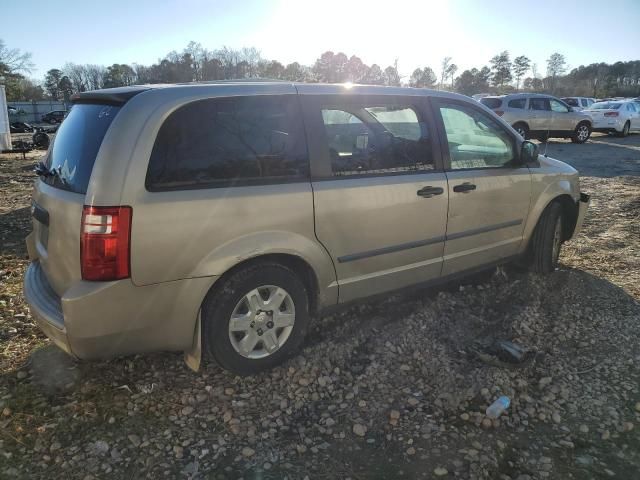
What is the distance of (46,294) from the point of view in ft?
9.33

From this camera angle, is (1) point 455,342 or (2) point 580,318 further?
(2) point 580,318

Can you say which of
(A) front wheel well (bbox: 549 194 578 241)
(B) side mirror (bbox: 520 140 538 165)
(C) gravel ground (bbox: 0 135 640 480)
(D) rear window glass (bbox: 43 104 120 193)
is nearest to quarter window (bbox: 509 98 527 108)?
(A) front wheel well (bbox: 549 194 578 241)

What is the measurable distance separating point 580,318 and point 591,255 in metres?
1.83

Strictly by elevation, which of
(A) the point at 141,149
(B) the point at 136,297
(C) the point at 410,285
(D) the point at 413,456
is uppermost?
(A) the point at 141,149

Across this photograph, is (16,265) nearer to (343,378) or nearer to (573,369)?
(343,378)

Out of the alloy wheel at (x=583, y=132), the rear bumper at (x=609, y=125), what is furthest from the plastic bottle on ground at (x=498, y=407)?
the rear bumper at (x=609, y=125)

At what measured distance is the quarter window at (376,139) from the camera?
321 centimetres

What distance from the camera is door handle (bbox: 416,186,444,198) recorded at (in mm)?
3521

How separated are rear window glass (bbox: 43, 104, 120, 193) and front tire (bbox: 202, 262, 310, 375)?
0.95 meters

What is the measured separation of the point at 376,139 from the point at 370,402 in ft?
5.74

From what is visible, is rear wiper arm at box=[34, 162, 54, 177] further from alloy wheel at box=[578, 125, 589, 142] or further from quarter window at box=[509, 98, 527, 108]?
alloy wheel at box=[578, 125, 589, 142]

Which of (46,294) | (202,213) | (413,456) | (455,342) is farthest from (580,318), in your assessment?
(46,294)

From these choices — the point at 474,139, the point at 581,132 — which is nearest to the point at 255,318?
the point at 474,139

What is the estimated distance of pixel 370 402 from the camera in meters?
2.86
